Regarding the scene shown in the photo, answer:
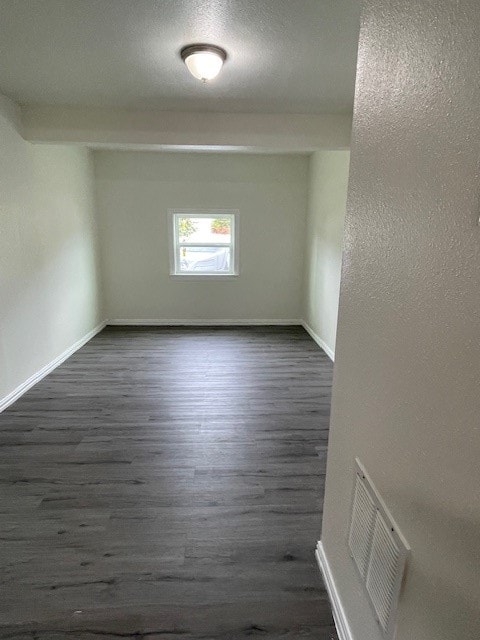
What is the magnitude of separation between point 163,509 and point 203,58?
261 cm

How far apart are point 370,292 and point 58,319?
12.6 feet

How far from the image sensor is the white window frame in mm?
5289

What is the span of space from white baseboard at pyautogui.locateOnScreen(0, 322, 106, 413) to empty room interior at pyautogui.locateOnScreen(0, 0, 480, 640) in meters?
0.03

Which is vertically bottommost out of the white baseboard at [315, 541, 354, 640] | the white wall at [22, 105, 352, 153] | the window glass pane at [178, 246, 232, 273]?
the white baseboard at [315, 541, 354, 640]

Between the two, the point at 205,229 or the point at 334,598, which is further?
the point at 205,229

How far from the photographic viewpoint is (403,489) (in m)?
0.83

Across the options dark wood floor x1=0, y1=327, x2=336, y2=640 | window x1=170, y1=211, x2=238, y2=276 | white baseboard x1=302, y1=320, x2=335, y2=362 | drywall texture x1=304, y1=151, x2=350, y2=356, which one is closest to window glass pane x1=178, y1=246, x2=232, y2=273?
window x1=170, y1=211, x2=238, y2=276

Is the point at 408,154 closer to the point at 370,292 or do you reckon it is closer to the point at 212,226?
the point at 370,292

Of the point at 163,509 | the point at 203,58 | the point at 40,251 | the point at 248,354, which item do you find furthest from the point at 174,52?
the point at 248,354

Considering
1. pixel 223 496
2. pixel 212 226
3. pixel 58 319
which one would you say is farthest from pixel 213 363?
pixel 212 226

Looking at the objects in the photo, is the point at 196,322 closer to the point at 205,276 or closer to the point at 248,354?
the point at 205,276

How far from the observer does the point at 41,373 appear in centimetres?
350

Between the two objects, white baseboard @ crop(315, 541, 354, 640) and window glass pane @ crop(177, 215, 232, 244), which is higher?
window glass pane @ crop(177, 215, 232, 244)

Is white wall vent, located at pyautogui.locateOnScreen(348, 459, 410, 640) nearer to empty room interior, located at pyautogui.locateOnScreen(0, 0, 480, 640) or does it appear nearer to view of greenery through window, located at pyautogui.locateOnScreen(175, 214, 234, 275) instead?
empty room interior, located at pyautogui.locateOnScreen(0, 0, 480, 640)
